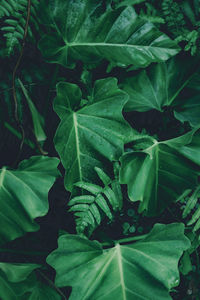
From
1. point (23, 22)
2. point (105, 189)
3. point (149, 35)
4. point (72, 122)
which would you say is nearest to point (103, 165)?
point (105, 189)

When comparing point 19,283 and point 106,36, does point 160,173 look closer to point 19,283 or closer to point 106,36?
point 106,36

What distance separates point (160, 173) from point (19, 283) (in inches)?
25.2

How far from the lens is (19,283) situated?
122 centimetres

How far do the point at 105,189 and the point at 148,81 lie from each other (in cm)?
50

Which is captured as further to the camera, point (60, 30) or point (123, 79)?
point (123, 79)

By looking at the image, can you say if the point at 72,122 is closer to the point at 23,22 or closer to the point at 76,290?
the point at 23,22

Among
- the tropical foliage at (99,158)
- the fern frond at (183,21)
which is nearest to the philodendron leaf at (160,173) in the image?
the tropical foliage at (99,158)

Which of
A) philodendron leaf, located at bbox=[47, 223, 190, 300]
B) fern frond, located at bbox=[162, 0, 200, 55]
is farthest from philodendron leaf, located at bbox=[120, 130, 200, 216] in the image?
fern frond, located at bbox=[162, 0, 200, 55]

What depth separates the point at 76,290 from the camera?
1.11 m

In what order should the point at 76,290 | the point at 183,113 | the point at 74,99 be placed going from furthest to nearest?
the point at 183,113 < the point at 74,99 < the point at 76,290

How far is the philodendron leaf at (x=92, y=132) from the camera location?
117 cm

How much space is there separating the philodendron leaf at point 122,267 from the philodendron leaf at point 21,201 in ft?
0.43

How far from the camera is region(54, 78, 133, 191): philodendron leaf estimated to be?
1173 millimetres

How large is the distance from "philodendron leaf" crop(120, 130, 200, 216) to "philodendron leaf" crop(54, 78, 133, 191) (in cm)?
8
